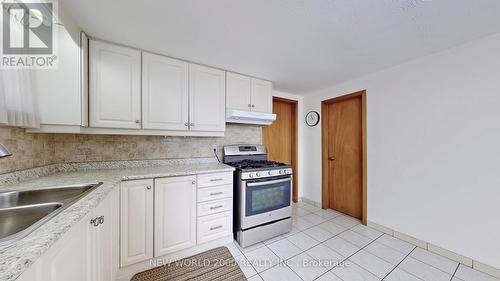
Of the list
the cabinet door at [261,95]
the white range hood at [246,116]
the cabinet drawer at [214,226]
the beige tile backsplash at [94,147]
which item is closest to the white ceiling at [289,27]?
the cabinet door at [261,95]

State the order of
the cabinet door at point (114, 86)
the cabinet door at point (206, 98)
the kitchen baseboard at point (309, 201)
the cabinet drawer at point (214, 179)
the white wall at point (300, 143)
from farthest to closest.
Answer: the white wall at point (300, 143), the kitchen baseboard at point (309, 201), the cabinet door at point (206, 98), the cabinet drawer at point (214, 179), the cabinet door at point (114, 86)

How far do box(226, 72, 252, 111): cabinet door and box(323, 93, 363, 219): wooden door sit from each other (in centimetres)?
160

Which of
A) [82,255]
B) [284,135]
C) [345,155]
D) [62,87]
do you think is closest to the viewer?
[82,255]

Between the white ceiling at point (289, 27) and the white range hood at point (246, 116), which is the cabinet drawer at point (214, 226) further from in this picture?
the white ceiling at point (289, 27)

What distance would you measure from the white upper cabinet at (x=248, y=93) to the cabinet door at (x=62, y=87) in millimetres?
1482

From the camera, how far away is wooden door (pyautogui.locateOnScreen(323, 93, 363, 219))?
8.80ft

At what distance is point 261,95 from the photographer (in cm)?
262

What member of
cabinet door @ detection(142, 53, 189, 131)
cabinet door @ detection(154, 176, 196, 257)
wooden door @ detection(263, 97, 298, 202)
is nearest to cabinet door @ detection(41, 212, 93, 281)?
cabinet door @ detection(154, 176, 196, 257)

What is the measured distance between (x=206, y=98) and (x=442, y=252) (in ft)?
10.3

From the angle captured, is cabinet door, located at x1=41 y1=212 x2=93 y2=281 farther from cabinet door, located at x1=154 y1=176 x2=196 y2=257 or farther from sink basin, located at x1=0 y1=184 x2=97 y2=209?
cabinet door, located at x1=154 y1=176 x2=196 y2=257

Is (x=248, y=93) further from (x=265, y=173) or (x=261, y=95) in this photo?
(x=265, y=173)

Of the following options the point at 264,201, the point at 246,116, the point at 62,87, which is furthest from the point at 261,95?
the point at 62,87

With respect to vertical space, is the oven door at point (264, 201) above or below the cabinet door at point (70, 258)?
below

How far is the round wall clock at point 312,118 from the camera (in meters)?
3.20
